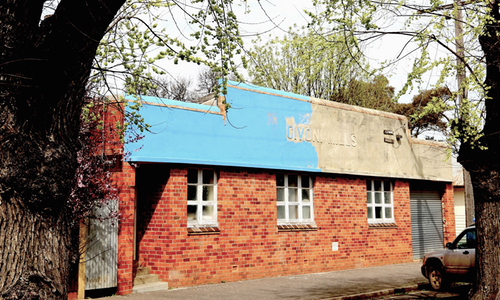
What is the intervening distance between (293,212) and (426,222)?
7759 mm

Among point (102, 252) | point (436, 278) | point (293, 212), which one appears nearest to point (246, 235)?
point (293, 212)

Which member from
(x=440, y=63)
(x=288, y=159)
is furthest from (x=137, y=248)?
(x=440, y=63)

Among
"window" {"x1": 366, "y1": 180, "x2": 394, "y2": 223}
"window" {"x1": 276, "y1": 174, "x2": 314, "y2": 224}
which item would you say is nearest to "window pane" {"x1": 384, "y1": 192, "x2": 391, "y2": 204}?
"window" {"x1": 366, "y1": 180, "x2": 394, "y2": 223}

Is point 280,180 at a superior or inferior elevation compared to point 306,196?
superior

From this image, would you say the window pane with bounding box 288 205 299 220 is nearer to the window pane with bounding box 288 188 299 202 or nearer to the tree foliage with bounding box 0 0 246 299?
the window pane with bounding box 288 188 299 202

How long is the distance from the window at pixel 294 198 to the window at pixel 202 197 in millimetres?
2350

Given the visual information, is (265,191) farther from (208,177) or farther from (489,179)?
(489,179)

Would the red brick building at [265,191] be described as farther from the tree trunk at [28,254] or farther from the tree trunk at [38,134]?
the tree trunk at [28,254]

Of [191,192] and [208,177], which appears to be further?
[208,177]

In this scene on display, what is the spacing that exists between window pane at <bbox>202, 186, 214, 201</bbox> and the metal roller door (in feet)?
31.7

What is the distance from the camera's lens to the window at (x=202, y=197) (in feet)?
39.7

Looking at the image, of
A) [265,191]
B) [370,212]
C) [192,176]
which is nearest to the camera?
[192,176]

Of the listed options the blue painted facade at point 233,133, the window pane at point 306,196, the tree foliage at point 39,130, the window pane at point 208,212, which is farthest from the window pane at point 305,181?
the tree foliage at point 39,130

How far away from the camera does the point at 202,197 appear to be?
12320mm
